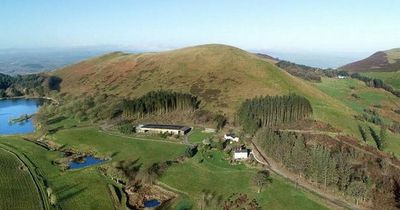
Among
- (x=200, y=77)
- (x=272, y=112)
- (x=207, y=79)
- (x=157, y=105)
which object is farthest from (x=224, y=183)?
(x=200, y=77)

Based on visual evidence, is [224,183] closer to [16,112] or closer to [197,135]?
[197,135]

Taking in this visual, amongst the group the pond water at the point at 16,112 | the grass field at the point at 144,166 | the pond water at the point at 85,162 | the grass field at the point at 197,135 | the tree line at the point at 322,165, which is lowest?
the pond water at the point at 16,112

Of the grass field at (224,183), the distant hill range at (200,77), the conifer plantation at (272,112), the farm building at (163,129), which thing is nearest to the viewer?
the grass field at (224,183)

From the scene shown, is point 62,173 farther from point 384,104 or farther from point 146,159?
point 384,104

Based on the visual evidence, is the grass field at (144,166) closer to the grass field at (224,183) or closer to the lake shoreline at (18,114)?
the grass field at (224,183)

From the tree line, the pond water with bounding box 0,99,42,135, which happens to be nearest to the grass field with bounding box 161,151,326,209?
the tree line

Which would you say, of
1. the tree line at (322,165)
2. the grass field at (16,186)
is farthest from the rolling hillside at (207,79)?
the grass field at (16,186)
